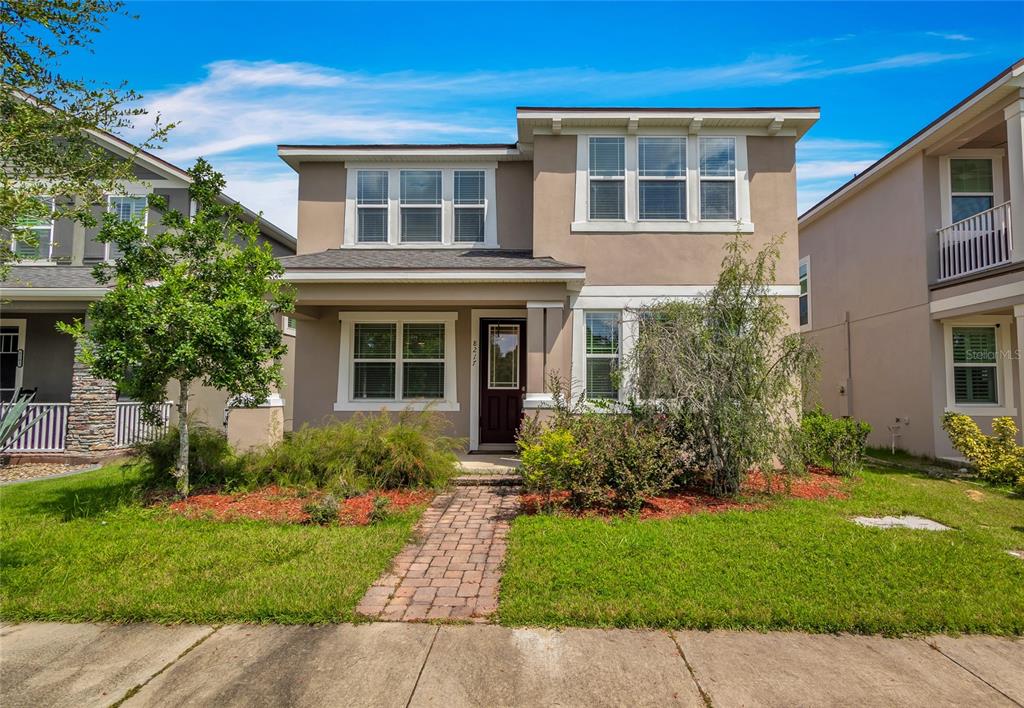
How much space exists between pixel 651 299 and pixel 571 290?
5.04 feet

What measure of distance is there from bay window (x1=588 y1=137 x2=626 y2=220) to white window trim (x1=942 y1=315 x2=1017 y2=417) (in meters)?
7.36

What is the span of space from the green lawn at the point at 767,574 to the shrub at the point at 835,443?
2.13 metres

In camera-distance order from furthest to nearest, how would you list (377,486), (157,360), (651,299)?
(651,299), (377,486), (157,360)

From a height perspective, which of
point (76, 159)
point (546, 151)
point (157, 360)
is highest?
point (546, 151)

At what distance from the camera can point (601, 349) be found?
9938 millimetres

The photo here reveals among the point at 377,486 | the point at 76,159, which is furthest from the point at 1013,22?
the point at 76,159

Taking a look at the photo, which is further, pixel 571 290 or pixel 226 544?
pixel 571 290

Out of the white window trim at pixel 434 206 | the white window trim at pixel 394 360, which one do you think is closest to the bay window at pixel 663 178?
the white window trim at pixel 434 206

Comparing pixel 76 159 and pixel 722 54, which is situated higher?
pixel 722 54

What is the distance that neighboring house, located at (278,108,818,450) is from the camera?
9414 millimetres

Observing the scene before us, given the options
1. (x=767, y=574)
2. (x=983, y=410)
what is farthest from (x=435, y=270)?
(x=983, y=410)

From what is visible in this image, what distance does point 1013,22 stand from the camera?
9.02m

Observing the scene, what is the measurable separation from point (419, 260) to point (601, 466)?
5432mm

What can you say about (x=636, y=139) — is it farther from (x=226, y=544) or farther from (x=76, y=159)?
(x=226, y=544)
